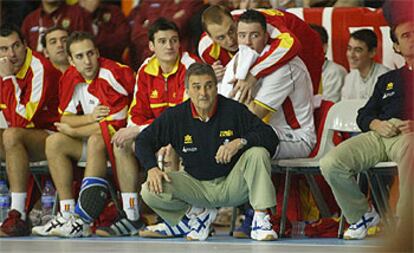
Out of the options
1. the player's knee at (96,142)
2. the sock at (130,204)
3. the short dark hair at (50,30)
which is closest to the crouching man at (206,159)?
the sock at (130,204)

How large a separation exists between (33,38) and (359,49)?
3.30m

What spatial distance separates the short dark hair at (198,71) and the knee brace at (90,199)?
45.4 inches

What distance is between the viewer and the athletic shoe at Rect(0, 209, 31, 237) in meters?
9.08

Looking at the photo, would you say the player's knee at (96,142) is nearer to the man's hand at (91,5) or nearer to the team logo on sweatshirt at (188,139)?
the team logo on sweatshirt at (188,139)

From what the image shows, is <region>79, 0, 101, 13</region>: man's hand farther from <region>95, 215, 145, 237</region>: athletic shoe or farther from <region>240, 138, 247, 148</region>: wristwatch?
<region>240, 138, 247, 148</region>: wristwatch

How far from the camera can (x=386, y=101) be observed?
8164mm

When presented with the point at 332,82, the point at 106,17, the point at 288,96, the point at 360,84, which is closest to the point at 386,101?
the point at 288,96

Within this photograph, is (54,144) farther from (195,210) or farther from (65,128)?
(195,210)

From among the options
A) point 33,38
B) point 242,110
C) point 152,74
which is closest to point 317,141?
point 242,110

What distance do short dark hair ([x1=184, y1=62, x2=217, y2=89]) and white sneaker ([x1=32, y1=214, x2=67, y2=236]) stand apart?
Result: 1.47 meters

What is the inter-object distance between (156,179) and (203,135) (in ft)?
1.54

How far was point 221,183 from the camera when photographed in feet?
27.1

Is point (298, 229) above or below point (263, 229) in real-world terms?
below

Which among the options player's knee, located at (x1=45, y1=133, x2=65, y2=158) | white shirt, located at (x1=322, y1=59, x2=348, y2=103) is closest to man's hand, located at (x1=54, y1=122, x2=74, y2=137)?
player's knee, located at (x1=45, y1=133, x2=65, y2=158)
